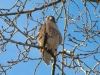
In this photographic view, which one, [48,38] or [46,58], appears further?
[48,38]

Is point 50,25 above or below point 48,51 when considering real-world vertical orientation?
above

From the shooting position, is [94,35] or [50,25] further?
[50,25]

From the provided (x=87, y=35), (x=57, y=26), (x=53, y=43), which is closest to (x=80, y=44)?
(x=87, y=35)

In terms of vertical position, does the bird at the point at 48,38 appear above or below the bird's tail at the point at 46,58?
above

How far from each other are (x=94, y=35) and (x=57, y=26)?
0.95 meters

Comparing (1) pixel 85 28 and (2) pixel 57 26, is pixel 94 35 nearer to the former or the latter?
(1) pixel 85 28

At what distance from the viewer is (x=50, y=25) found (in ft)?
17.3

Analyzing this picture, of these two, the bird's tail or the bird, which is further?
the bird

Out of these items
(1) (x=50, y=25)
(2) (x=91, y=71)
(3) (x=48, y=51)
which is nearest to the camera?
(2) (x=91, y=71)

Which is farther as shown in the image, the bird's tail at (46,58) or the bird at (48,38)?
the bird at (48,38)

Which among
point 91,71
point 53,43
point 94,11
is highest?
point 94,11

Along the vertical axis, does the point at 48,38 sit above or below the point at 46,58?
above

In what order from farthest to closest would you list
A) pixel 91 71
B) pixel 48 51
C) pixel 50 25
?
pixel 50 25 → pixel 48 51 → pixel 91 71

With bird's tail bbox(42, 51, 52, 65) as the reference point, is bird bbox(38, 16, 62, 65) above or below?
above
